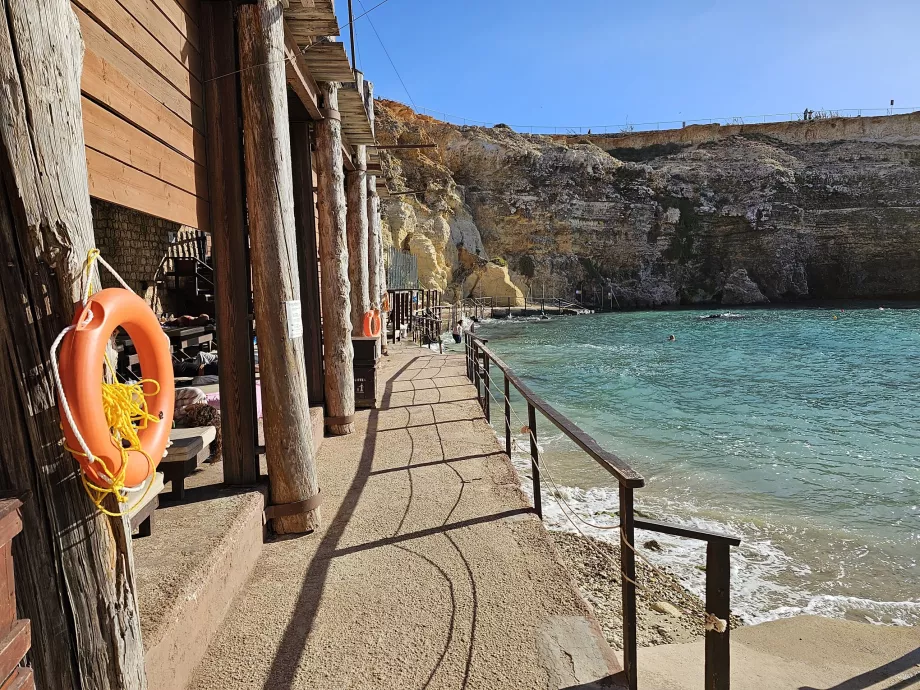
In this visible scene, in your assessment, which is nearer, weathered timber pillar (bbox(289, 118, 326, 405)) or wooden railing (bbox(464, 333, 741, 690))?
wooden railing (bbox(464, 333, 741, 690))

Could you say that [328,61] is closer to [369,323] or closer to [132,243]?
[369,323]

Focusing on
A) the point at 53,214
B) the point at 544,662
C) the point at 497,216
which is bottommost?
the point at 544,662

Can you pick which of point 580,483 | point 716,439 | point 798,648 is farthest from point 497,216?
point 798,648

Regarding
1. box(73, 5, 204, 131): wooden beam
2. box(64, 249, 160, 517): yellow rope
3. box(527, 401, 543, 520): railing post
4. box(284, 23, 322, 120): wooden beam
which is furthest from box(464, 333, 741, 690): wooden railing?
box(284, 23, 322, 120): wooden beam

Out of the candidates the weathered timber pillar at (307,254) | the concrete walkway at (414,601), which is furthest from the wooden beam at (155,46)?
the concrete walkway at (414,601)

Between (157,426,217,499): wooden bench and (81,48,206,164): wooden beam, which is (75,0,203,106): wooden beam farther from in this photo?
(157,426,217,499): wooden bench

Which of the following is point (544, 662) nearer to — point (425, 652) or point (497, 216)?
point (425, 652)

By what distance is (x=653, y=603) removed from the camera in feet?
14.4

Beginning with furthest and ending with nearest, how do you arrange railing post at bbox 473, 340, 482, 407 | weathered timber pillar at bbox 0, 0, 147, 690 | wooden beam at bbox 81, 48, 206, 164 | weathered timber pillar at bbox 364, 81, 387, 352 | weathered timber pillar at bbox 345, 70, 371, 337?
weathered timber pillar at bbox 364, 81, 387, 352, weathered timber pillar at bbox 345, 70, 371, 337, railing post at bbox 473, 340, 482, 407, wooden beam at bbox 81, 48, 206, 164, weathered timber pillar at bbox 0, 0, 147, 690

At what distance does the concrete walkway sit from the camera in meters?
2.38

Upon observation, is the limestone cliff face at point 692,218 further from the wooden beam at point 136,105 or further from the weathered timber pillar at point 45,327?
the weathered timber pillar at point 45,327

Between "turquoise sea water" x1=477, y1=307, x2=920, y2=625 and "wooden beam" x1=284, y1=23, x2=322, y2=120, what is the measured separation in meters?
4.71

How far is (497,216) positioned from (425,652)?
4439 centimetres

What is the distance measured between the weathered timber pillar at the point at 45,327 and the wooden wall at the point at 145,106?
782mm
